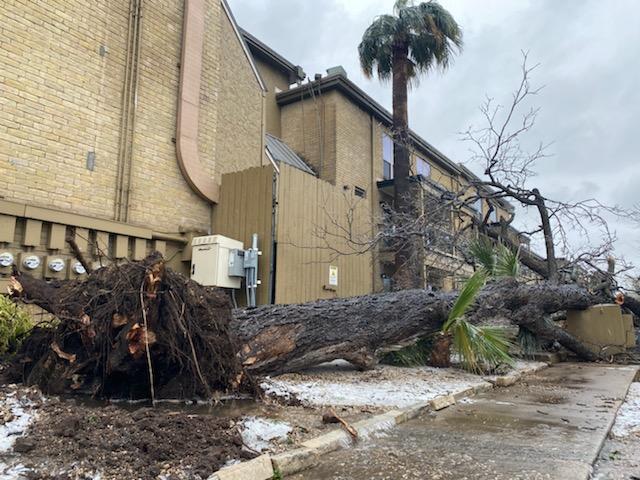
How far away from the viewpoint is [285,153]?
1680 cm

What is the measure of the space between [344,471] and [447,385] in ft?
11.6

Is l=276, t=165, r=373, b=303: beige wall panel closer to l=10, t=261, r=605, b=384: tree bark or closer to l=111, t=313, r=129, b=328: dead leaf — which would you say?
l=10, t=261, r=605, b=384: tree bark

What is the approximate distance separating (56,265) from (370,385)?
5237mm

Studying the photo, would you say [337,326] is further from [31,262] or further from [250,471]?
[31,262]

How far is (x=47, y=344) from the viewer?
4645 millimetres

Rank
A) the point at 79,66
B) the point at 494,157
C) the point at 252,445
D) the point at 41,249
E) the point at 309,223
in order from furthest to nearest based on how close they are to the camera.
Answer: the point at 494,157 → the point at 309,223 → the point at 79,66 → the point at 41,249 → the point at 252,445

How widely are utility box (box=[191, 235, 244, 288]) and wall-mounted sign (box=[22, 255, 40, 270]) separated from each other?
8.86 feet

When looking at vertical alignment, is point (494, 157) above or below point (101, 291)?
above

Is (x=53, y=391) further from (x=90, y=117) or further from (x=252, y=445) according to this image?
(x=90, y=117)

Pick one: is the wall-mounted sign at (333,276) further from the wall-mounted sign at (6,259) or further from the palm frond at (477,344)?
the wall-mounted sign at (6,259)

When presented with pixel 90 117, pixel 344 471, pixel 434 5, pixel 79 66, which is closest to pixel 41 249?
pixel 90 117

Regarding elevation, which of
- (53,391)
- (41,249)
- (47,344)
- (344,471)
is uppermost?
(41,249)

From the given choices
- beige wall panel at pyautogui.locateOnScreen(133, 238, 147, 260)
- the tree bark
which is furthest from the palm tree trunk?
beige wall panel at pyautogui.locateOnScreen(133, 238, 147, 260)

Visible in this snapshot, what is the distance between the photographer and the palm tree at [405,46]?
14.6m
